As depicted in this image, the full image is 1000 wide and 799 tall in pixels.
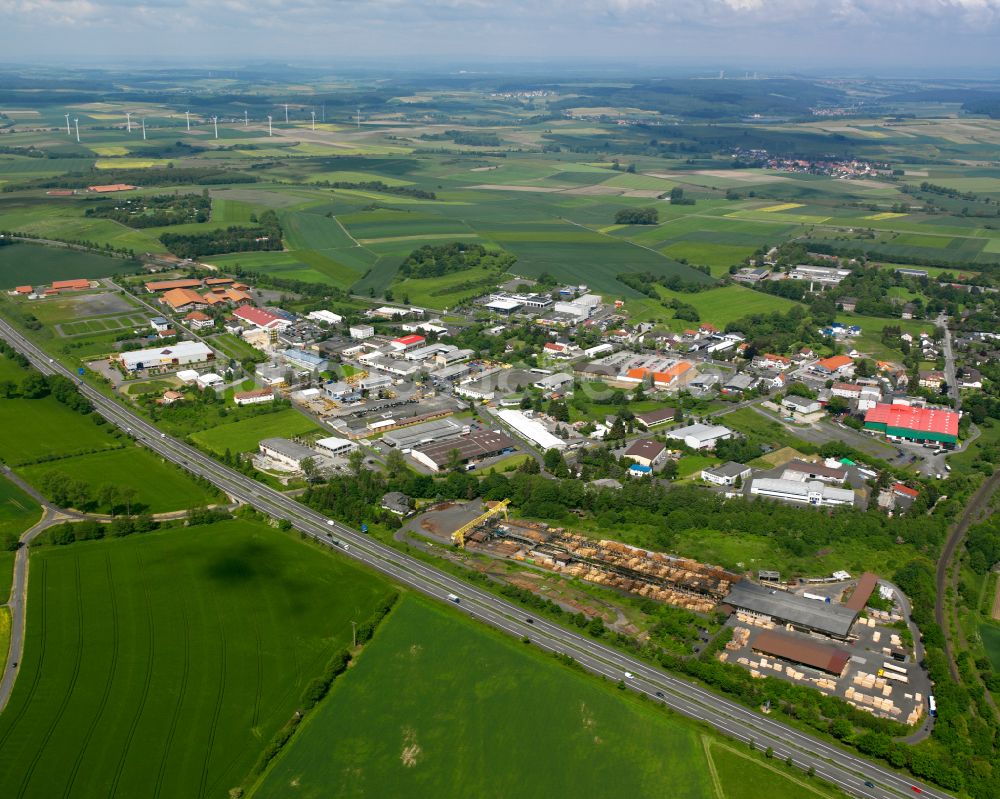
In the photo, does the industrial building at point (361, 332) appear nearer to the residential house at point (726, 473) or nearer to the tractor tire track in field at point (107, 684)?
the residential house at point (726, 473)

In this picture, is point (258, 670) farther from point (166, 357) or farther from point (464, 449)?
point (166, 357)

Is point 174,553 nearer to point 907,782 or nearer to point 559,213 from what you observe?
point 907,782

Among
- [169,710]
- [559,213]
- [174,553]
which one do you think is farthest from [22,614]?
[559,213]

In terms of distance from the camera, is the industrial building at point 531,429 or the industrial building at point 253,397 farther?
the industrial building at point 253,397

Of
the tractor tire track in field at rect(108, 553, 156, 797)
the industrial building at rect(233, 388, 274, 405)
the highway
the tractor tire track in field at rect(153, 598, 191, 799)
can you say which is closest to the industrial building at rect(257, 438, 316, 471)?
the highway

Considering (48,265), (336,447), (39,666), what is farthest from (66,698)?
(48,265)

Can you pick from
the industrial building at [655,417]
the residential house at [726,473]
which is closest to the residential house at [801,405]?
the industrial building at [655,417]

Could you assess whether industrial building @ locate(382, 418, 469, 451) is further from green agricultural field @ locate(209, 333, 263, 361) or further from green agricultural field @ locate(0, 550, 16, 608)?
green agricultural field @ locate(0, 550, 16, 608)
